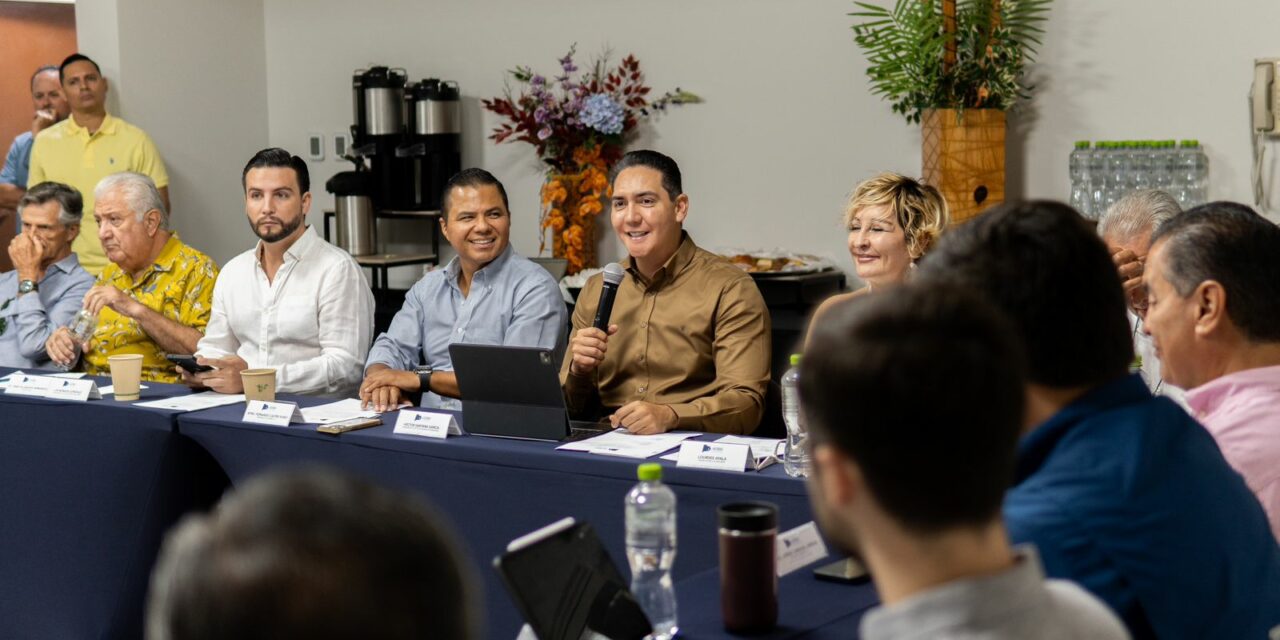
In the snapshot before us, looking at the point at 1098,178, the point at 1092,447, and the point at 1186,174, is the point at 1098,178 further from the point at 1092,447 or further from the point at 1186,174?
the point at 1092,447

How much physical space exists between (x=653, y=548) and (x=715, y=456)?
0.69 m

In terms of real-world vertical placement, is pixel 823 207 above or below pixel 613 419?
above

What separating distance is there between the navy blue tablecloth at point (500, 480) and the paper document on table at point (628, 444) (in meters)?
0.04

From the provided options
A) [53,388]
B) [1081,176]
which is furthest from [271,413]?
[1081,176]

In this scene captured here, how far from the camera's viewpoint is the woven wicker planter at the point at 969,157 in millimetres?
4578

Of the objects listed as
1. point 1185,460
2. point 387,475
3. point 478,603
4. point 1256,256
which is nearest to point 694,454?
point 387,475

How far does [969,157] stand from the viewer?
4586 millimetres

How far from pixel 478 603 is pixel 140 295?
3.42 meters

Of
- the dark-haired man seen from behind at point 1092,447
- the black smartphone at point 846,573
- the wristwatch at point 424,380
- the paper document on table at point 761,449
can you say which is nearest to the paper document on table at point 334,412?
the wristwatch at point 424,380

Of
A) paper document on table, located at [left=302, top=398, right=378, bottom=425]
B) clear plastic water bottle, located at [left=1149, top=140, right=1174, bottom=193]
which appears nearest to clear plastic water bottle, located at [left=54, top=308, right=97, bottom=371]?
paper document on table, located at [left=302, top=398, right=378, bottom=425]

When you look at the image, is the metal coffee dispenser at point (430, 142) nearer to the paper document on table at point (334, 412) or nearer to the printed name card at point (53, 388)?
the printed name card at point (53, 388)

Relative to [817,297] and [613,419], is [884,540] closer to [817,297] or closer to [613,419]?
[613,419]

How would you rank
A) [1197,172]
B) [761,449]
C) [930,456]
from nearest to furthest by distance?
[930,456] < [761,449] < [1197,172]

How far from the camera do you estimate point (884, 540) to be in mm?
883
